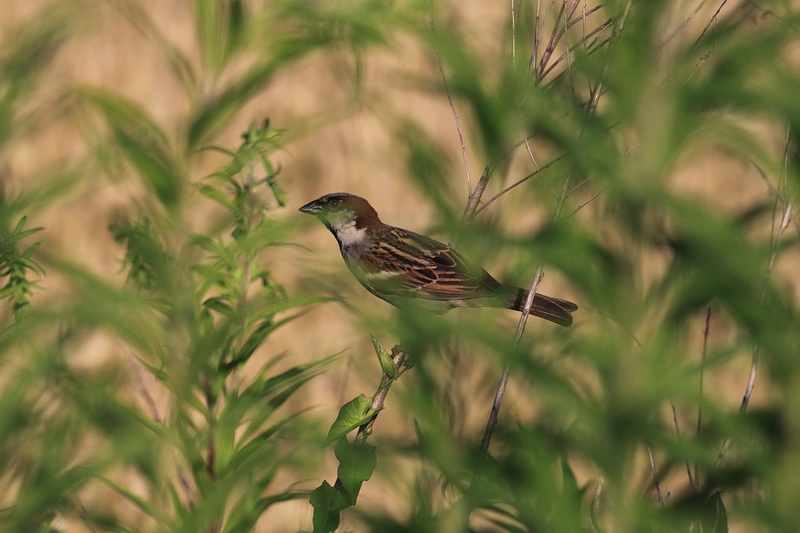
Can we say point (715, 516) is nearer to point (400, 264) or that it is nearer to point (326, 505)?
point (326, 505)

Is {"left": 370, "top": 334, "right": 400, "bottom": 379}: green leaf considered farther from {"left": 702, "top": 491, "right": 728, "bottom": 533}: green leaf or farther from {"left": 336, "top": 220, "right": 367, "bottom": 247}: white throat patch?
{"left": 336, "top": 220, "right": 367, "bottom": 247}: white throat patch

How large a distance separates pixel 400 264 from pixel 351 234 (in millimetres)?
220

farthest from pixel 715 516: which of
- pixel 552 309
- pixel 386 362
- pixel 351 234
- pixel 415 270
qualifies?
pixel 351 234

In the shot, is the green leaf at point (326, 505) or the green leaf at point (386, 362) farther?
the green leaf at point (326, 505)

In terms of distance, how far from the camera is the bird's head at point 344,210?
2.68 meters

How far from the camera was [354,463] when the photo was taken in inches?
63.7

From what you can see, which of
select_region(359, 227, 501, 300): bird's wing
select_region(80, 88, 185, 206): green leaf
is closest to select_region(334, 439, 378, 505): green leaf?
select_region(80, 88, 185, 206): green leaf

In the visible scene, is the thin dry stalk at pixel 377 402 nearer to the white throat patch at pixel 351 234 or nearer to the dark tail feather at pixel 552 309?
the dark tail feather at pixel 552 309

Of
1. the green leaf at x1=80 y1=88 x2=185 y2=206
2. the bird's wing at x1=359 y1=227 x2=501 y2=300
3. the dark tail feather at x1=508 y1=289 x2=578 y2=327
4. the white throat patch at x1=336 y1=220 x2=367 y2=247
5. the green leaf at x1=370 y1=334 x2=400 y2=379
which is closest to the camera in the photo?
the green leaf at x1=370 y1=334 x2=400 y2=379

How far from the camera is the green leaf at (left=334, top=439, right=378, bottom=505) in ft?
5.28

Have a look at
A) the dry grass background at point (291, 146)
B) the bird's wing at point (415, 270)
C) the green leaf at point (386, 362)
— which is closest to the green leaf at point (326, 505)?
the green leaf at point (386, 362)

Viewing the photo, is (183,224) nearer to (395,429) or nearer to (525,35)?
(525,35)

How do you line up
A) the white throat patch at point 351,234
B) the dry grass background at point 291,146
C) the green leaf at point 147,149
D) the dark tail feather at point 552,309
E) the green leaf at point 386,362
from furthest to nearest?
the dry grass background at point 291,146
the white throat patch at point 351,234
the dark tail feather at point 552,309
the green leaf at point 147,149
the green leaf at point 386,362

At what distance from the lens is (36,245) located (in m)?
1.91
